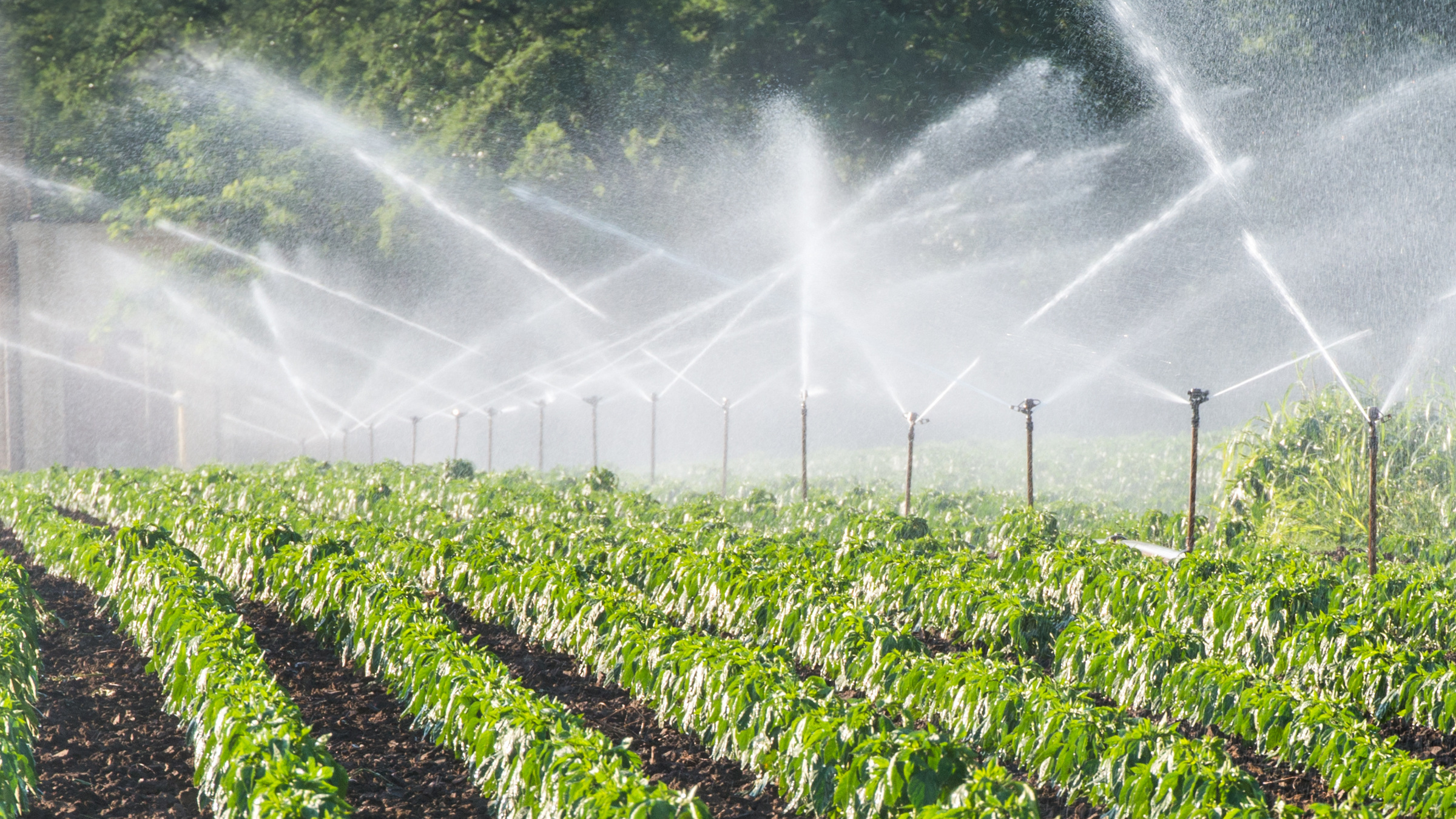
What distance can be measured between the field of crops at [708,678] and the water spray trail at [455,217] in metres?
19.2

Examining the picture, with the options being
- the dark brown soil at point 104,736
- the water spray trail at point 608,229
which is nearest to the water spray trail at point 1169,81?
the water spray trail at point 608,229

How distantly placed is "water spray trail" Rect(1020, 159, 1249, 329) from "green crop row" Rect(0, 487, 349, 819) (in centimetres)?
2449

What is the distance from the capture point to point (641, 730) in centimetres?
702

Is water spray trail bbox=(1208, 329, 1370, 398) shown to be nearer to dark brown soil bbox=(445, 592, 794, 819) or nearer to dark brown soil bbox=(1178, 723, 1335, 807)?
dark brown soil bbox=(1178, 723, 1335, 807)

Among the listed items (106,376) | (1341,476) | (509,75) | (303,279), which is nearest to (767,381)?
(303,279)

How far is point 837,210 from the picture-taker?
103ft

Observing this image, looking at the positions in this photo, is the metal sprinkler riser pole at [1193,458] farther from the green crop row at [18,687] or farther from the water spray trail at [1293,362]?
the green crop row at [18,687]

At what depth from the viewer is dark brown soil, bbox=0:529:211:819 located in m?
5.91

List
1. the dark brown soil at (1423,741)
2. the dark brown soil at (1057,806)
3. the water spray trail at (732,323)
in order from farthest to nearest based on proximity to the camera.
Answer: the water spray trail at (732,323)
the dark brown soil at (1423,741)
the dark brown soil at (1057,806)

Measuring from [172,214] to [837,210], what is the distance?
56.2ft

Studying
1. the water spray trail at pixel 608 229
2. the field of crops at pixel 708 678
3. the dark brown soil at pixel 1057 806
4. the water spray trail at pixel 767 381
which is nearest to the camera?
the field of crops at pixel 708 678

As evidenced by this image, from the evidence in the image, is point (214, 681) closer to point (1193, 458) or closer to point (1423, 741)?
point (1423, 741)

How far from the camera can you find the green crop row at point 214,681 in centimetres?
477

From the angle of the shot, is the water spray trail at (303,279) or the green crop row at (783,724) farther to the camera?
the water spray trail at (303,279)
